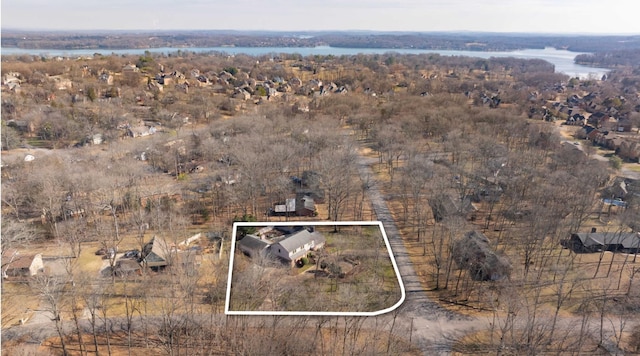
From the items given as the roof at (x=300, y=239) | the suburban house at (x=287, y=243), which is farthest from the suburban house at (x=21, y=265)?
the roof at (x=300, y=239)

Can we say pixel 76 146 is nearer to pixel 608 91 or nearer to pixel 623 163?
pixel 623 163

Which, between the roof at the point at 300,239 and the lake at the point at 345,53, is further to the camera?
the lake at the point at 345,53

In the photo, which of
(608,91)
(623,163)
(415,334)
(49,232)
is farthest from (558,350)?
(608,91)

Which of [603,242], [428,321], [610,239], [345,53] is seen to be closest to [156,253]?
[428,321]

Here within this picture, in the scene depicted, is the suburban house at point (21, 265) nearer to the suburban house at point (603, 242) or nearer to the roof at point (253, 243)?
the roof at point (253, 243)

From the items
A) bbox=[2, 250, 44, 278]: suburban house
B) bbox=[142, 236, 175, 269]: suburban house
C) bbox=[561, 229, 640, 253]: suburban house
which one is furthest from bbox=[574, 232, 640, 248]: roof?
bbox=[2, 250, 44, 278]: suburban house
